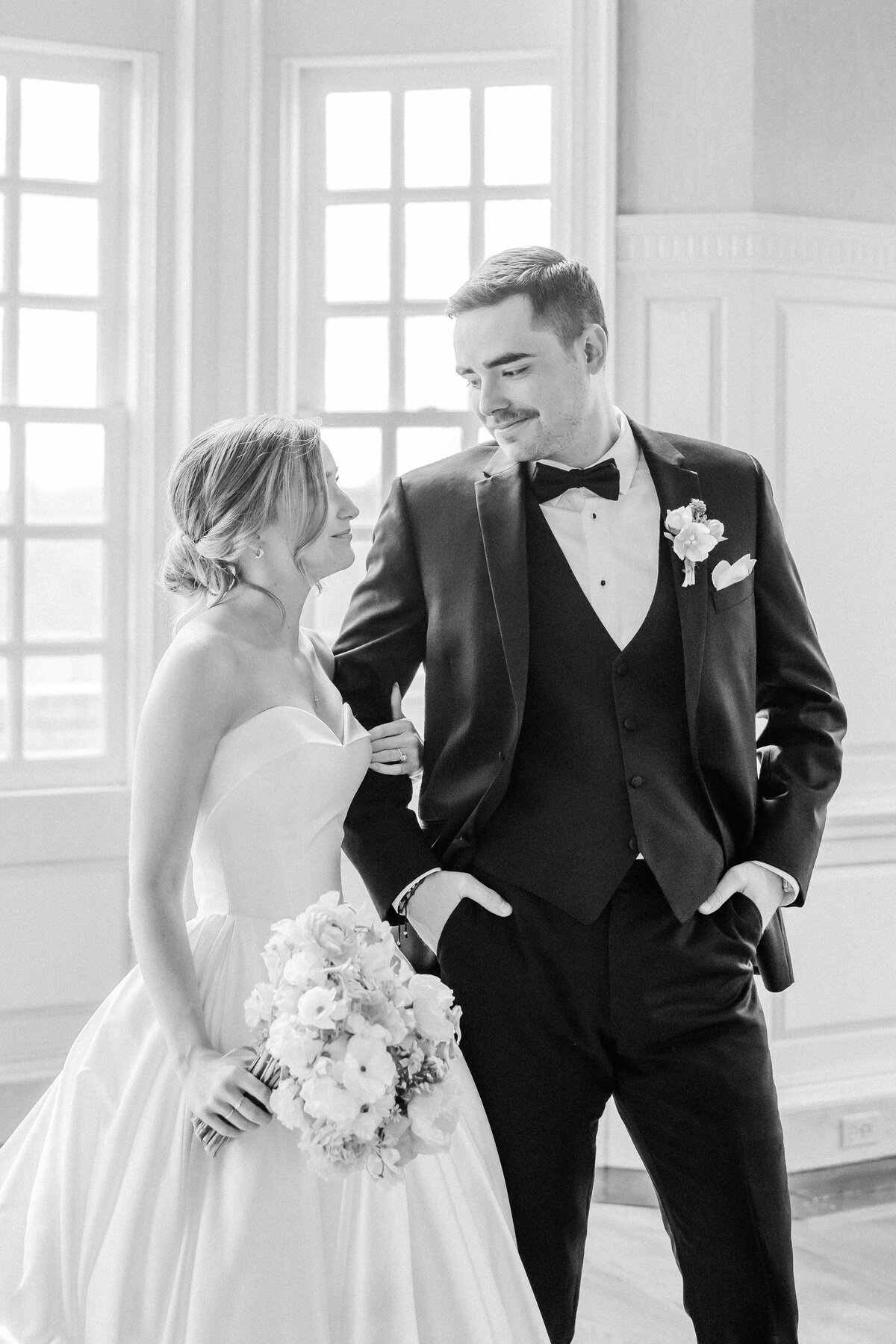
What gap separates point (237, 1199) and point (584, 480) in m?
1.11

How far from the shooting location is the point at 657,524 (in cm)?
201

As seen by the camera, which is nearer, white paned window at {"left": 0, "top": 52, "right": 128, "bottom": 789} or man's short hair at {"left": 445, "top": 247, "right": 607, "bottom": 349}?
man's short hair at {"left": 445, "top": 247, "right": 607, "bottom": 349}

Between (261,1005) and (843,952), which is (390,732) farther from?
(843,952)

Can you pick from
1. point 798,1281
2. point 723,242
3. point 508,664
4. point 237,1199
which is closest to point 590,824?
point 508,664

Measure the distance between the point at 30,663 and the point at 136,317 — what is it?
1.00 meters

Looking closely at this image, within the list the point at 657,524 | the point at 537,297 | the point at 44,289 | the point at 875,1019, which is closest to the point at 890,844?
the point at 875,1019

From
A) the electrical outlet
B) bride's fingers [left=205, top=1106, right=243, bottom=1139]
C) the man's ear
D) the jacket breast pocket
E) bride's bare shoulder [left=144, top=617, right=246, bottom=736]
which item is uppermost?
the man's ear

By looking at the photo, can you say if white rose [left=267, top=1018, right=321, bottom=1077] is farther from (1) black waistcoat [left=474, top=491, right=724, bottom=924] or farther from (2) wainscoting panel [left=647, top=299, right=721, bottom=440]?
(2) wainscoting panel [left=647, top=299, right=721, bottom=440]

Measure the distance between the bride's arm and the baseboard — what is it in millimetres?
2015

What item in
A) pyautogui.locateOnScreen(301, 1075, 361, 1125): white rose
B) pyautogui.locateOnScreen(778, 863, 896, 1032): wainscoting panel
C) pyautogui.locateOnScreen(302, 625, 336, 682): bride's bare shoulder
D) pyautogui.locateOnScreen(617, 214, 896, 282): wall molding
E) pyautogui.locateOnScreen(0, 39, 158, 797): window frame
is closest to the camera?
pyautogui.locateOnScreen(301, 1075, 361, 1125): white rose

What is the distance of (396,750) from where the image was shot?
2037mm

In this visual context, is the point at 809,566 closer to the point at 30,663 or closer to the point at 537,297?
the point at 537,297

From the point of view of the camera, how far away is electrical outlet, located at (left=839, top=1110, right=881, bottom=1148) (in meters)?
3.49

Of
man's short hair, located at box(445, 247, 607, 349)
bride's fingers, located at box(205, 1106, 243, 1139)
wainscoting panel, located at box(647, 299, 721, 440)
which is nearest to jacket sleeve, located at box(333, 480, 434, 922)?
man's short hair, located at box(445, 247, 607, 349)
